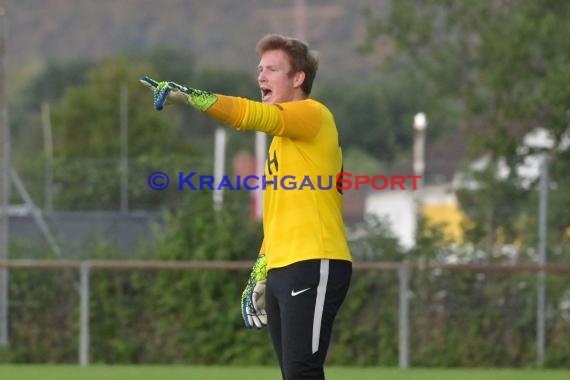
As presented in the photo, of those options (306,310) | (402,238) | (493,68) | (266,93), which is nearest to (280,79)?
(266,93)

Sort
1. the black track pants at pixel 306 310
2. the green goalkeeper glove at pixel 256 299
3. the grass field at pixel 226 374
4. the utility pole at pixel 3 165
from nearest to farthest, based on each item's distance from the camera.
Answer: the black track pants at pixel 306 310 < the green goalkeeper glove at pixel 256 299 < the grass field at pixel 226 374 < the utility pole at pixel 3 165

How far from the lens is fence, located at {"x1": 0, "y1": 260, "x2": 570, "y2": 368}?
15531 mm

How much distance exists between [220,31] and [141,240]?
140 m

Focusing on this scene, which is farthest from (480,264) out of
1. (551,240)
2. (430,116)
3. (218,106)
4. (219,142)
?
(218,106)

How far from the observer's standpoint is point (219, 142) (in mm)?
24359

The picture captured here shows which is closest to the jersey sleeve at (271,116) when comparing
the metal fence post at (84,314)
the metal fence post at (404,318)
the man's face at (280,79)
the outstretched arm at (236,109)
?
the outstretched arm at (236,109)

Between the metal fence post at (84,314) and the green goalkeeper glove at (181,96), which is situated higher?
the green goalkeeper glove at (181,96)

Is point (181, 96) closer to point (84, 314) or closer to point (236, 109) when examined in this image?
point (236, 109)

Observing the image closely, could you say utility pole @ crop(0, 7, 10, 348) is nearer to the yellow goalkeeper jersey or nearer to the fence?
the fence

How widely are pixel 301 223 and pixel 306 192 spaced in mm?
138

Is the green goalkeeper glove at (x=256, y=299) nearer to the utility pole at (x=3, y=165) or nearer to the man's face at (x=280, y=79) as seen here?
the man's face at (x=280, y=79)

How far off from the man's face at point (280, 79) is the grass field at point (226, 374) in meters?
5.81

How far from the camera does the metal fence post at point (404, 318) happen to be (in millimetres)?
15547

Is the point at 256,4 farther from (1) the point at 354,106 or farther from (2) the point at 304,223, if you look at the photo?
(2) the point at 304,223
